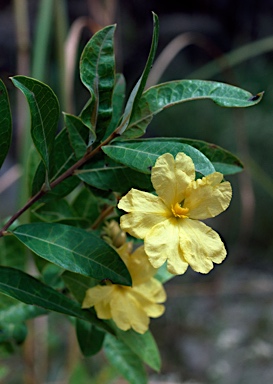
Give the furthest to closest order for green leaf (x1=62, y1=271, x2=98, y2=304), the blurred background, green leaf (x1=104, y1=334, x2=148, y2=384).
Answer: the blurred background
green leaf (x1=104, y1=334, x2=148, y2=384)
green leaf (x1=62, y1=271, x2=98, y2=304)

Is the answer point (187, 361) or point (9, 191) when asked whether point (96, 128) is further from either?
point (9, 191)

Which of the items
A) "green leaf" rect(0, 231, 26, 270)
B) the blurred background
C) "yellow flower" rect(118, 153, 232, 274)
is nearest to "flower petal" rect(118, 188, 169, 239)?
"yellow flower" rect(118, 153, 232, 274)

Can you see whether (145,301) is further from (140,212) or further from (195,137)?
(195,137)

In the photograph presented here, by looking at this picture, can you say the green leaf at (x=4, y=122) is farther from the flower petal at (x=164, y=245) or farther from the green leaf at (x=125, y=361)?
the green leaf at (x=125, y=361)

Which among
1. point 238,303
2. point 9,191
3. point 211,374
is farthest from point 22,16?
point 9,191

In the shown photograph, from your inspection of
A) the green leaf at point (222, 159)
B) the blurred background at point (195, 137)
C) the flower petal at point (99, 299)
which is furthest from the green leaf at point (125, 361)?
the blurred background at point (195, 137)

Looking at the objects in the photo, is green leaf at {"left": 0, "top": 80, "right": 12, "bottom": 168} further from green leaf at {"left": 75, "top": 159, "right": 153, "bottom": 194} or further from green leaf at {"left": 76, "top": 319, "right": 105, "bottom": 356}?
green leaf at {"left": 76, "top": 319, "right": 105, "bottom": 356}
